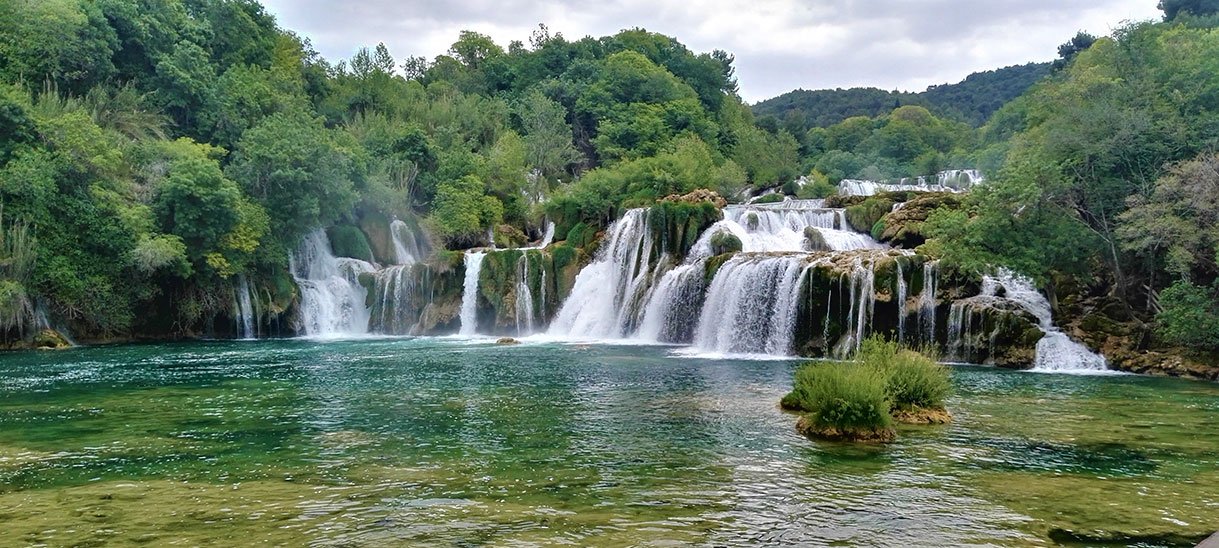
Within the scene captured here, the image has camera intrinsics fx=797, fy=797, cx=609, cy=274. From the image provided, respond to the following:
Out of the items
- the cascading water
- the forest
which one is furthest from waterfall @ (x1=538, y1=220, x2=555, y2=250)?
A: the cascading water

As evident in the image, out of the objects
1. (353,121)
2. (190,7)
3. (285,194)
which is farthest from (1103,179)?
(190,7)

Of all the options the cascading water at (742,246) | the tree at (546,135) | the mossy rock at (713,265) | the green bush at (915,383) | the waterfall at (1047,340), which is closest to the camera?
the green bush at (915,383)

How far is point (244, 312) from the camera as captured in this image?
3844 cm

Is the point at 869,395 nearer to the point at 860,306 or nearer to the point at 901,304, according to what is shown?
the point at 860,306

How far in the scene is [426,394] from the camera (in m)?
18.4

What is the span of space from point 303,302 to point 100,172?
10.8m

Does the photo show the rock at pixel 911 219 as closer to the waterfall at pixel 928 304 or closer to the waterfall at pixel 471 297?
the waterfall at pixel 928 304

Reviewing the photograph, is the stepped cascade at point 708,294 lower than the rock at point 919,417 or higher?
higher

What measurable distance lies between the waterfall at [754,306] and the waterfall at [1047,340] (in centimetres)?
658

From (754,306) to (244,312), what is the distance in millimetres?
24669

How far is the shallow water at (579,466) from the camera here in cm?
820

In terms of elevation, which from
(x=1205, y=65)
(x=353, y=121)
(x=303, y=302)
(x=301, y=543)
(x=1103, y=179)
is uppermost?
(x=353, y=121)

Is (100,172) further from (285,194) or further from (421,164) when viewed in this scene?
(421,164)

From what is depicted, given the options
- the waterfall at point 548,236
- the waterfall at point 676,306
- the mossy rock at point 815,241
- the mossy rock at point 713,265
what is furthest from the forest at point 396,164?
the waterfall at point 676,306
